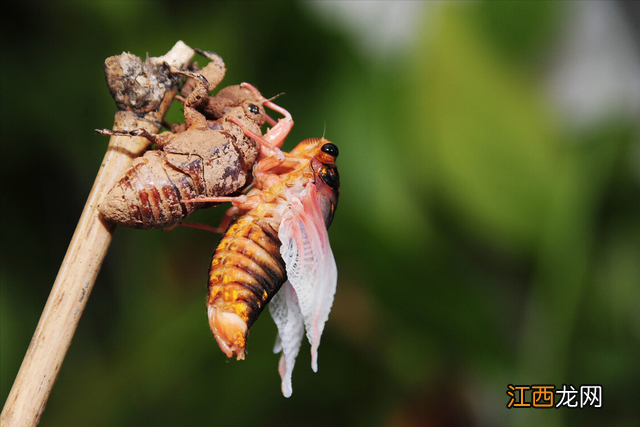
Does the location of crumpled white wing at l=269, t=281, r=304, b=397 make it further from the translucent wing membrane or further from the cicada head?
the cicada head

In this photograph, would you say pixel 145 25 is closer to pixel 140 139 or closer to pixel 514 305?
pixel 140 139

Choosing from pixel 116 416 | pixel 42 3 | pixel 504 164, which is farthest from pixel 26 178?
pixel 504 164

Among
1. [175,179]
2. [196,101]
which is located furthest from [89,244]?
[196,101]

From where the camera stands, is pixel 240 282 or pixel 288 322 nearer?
pixel 240 282

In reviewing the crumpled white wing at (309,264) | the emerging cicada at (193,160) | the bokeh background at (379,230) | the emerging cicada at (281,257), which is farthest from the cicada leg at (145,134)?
the bokeh background at (379,230)

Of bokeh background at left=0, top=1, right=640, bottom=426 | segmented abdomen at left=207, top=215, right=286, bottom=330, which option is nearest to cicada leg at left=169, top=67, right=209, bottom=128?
segmented abdomen at left=207, top=215, right=286, bottom=330

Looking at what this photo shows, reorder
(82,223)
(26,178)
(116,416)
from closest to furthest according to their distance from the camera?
1. (82,223)
2. (116,416)
3. (26,178)

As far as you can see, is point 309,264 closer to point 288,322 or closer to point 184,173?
point 288,322
